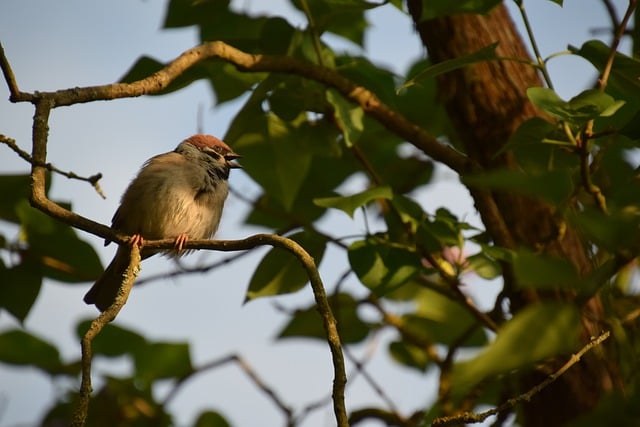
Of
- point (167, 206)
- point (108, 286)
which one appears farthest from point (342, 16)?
point (108, 286)

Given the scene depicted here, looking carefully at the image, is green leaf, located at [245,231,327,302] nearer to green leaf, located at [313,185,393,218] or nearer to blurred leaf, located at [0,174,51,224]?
green leaf, located at [313,185,393,218]

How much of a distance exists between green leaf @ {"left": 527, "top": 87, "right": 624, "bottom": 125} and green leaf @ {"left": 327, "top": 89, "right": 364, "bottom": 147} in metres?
1.12

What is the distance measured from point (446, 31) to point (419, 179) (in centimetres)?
122

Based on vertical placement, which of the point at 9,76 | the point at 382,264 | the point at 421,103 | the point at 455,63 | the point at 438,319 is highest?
the point at 9,76

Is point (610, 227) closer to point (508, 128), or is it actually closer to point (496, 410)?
point (496, 410)

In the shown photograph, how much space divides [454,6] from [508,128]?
1.20 m

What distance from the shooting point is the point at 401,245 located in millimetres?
3434

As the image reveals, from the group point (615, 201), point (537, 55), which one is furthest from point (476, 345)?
point (615, 201)

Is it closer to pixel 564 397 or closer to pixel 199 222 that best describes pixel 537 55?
pixel 564 397

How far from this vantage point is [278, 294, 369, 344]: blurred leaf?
175 inches

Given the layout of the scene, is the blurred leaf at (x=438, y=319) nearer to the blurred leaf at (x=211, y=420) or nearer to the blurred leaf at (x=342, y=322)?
the blurred leaf at (x=342, y=322)

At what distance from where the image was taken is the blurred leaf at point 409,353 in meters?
4.77

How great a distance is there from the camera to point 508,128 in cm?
390

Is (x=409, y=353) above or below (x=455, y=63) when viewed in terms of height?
below
